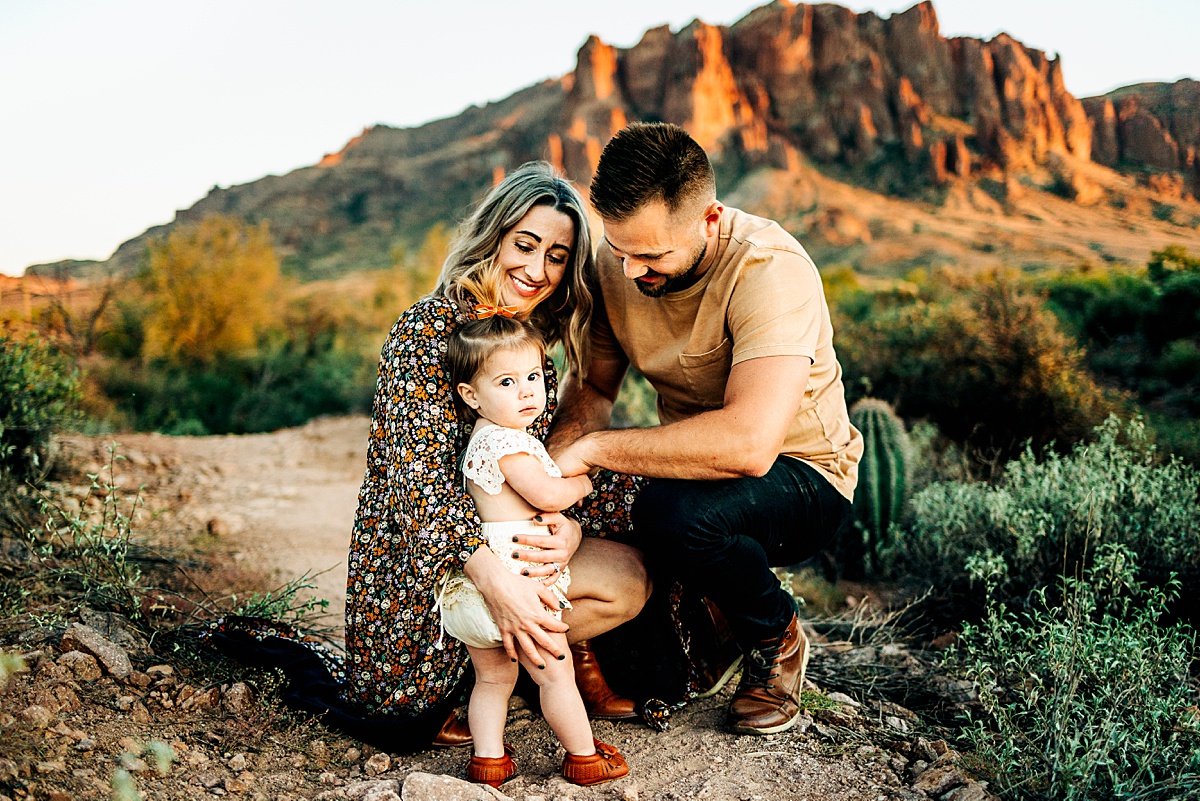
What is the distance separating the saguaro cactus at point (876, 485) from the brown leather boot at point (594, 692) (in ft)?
9.32

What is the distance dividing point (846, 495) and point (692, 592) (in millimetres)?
650

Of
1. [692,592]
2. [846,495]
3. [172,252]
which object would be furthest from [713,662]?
[172,252]

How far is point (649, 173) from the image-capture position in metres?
2.87

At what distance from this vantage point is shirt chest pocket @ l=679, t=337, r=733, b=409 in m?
3.09

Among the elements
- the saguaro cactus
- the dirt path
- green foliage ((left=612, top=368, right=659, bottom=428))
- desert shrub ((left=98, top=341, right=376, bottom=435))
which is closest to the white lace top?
the dirt path

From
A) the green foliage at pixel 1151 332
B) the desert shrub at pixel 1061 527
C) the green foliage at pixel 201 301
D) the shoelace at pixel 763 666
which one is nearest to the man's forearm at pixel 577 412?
Result: the shoelace at pixel 763 666

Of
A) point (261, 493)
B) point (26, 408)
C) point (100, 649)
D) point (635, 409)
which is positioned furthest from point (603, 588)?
point (635, 409)

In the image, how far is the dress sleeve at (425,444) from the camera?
2.57 m

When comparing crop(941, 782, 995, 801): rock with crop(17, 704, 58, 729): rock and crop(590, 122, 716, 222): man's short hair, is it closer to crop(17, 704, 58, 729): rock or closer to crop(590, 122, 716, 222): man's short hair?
crop(590, 122, 716, 222): man's short hair

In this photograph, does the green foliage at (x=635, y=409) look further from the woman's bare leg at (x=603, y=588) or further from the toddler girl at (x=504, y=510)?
the toddler girl at (x=504, y=510)

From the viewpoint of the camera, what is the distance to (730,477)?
111 inches

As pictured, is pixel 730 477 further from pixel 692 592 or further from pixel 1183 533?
pixel 1183 533

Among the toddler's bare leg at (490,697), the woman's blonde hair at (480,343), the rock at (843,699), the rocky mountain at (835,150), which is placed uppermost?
the rocky mountain at (835,150)

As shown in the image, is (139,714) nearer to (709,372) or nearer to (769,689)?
(769,689)
